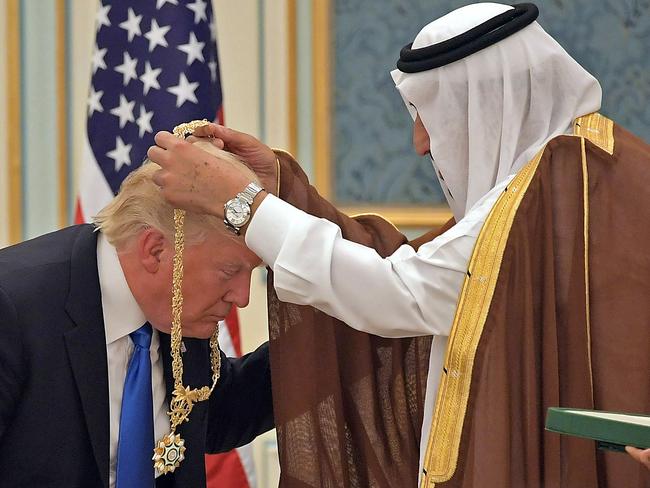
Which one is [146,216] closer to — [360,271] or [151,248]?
[151,248]

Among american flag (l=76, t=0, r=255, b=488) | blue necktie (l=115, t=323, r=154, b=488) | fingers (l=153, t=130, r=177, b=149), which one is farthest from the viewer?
american flag (l=76, t=0, r=255, b=488)

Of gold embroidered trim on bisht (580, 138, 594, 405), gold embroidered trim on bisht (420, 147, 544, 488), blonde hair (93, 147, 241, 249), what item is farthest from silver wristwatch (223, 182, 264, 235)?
gold embroidered trim on bisht (580, 138, 594, 405)

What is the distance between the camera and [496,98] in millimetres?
1781

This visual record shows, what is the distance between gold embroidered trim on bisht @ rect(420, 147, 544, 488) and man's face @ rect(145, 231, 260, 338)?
1.48ft

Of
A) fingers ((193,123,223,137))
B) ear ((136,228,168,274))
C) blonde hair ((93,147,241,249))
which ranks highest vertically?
Answer: fingers ((193,123,223,137))

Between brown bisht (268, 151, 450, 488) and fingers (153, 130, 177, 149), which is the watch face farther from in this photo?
brown bisht (268, 151, 450, 488)

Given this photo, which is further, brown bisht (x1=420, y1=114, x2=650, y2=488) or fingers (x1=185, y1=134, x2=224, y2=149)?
fingers (x1=185, y1=134, x2=224, y2=149)

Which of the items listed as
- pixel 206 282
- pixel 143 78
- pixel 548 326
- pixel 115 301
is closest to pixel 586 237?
pixel 548 326

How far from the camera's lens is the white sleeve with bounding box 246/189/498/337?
1.68 metres

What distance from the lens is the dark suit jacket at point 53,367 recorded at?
5.85 ft

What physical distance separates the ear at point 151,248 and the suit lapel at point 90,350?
0.10 metres

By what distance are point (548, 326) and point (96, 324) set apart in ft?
2.75

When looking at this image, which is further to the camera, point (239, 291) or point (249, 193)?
point (239, 291)

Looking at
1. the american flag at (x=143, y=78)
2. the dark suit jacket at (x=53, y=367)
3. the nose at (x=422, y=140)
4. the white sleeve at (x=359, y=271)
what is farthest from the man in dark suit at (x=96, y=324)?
the american flag at (x=143, y=78)
